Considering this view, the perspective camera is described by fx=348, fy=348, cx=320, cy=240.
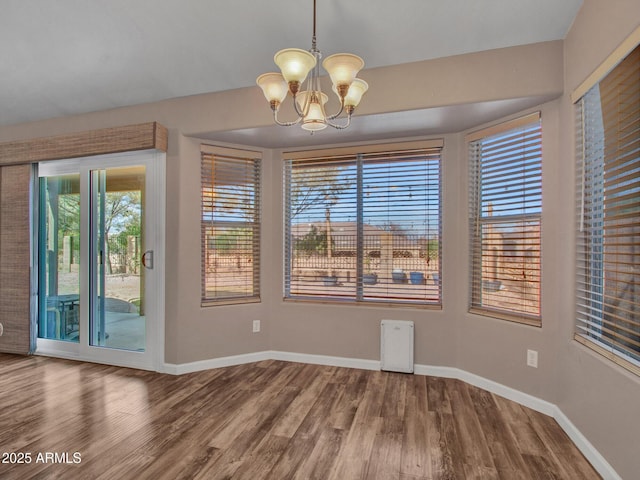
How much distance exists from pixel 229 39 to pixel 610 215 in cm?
283

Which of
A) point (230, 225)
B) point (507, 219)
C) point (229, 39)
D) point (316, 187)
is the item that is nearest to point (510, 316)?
point (507, 219)

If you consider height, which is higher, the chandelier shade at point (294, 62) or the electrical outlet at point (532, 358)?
the chandelier shade at point (294, 62)

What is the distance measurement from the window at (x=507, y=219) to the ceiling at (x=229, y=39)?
0.85 ft

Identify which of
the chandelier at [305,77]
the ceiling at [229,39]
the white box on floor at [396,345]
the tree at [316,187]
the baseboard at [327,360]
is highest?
the ceiling at [229,39]

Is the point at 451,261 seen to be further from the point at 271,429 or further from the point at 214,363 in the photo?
the point at 214,363

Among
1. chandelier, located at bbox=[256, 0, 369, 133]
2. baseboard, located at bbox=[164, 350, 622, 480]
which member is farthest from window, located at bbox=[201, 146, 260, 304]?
chandelier, located at bbox=[256, 0, 369, 133]

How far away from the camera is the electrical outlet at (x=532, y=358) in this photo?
2604mm

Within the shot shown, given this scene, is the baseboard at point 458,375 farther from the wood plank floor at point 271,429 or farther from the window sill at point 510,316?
the window sill at point 510,316

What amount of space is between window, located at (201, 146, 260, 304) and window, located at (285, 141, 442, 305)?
361 millimetres

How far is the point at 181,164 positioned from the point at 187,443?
92.3 inches

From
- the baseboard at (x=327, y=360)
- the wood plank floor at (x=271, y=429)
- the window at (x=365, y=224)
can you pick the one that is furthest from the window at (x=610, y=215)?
the baseboard at (x=327, y=360)

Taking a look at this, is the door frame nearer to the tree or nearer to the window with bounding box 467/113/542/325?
the tree

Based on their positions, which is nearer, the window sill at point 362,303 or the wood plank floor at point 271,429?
the wood plank floor at point 271,429

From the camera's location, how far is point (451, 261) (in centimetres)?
323
